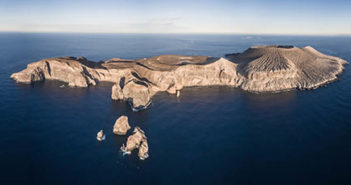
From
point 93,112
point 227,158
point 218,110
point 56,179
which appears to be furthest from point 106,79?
point 227,158

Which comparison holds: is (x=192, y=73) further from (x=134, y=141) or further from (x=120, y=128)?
(x=134, y=141)

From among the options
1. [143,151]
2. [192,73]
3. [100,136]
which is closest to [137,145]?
[143,151]

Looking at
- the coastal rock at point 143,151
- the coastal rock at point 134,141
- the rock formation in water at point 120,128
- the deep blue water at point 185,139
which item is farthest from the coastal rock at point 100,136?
the coastal rock at point 143,151

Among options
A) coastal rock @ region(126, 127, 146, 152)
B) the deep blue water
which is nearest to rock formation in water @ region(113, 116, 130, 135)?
the deep blue water

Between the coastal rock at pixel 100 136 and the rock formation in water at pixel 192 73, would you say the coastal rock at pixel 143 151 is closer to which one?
the coastal rock at pixel 100 136

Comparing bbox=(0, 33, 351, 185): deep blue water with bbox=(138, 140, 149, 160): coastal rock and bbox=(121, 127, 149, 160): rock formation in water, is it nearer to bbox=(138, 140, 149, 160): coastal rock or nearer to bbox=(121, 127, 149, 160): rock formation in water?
bbox=(138, 140, 149, 160): coastal rock
